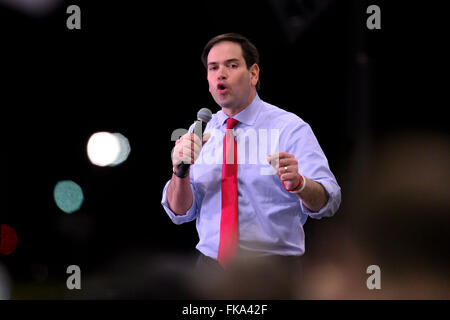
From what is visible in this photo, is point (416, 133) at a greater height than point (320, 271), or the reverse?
point (416, 133)

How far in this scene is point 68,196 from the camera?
2.22 metres

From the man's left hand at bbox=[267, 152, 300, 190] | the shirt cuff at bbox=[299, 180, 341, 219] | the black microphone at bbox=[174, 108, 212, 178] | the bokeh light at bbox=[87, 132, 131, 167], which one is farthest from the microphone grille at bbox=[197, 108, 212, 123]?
the bokeh light at bbox=[87, 132, 131, 167]

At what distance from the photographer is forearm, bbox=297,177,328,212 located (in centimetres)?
127

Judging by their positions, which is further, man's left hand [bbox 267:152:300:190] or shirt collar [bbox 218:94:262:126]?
shirt collar [bbox 218:94:262:126]

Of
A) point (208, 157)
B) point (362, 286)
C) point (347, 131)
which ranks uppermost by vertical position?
point (347, 131)

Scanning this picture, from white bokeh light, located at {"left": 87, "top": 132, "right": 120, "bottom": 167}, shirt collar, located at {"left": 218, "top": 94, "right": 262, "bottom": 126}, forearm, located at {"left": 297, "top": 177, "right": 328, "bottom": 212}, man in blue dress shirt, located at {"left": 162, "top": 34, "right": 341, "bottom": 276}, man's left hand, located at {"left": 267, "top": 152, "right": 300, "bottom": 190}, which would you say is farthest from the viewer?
white bokeh light, located at {"left": 87, "top": 132, "right": 120, "bottom": 167}

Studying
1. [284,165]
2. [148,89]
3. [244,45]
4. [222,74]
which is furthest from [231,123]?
[148,89]

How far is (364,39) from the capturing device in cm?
194

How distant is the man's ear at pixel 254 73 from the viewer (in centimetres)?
154

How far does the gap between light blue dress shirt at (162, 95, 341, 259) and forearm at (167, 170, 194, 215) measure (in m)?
0.04

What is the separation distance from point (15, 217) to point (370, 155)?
6.25 ft

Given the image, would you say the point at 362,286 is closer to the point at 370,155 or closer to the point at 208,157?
the point at 370,155

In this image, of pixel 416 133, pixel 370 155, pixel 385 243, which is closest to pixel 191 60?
pixel 370 155

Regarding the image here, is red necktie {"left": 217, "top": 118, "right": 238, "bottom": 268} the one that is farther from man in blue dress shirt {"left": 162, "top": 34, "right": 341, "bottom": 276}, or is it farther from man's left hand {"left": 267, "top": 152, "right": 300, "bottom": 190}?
man's left hand {"left": 267, "top": 152, "right": 300, "bottom": 190}
